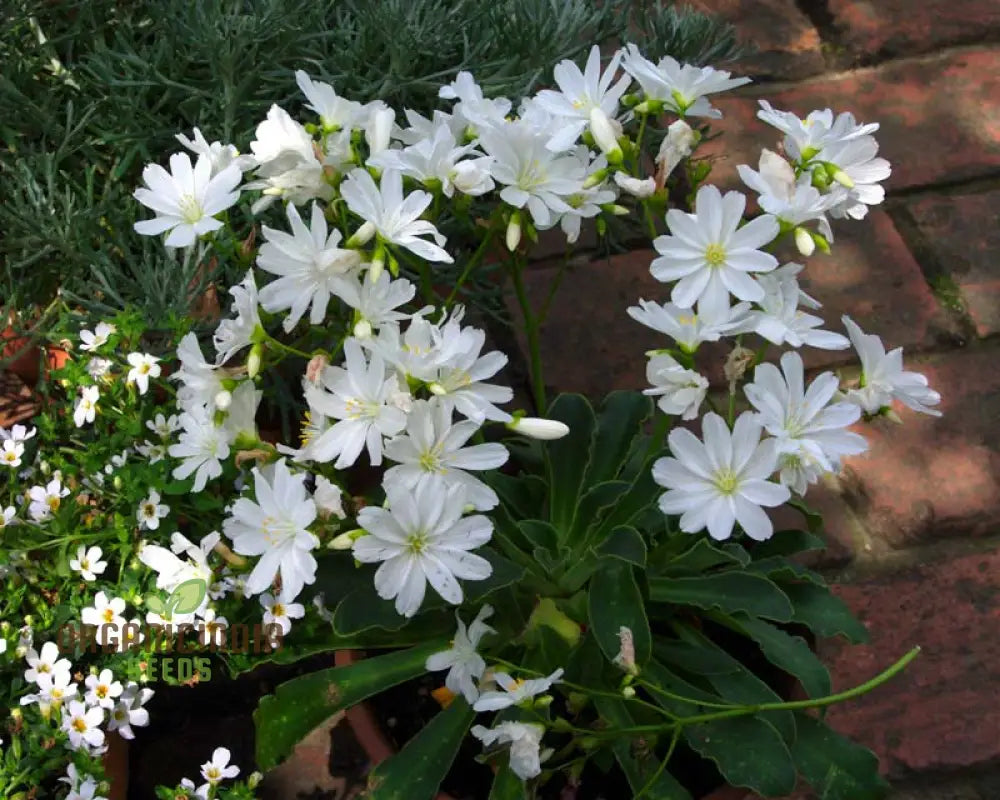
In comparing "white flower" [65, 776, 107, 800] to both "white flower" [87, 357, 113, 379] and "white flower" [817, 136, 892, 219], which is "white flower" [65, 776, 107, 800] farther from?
"white flower" [817, 136, 892, 219]

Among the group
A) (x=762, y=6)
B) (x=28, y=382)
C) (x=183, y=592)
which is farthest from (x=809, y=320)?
(x=762, y=6)

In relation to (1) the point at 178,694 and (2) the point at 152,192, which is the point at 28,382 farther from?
(2) the point at 152,192

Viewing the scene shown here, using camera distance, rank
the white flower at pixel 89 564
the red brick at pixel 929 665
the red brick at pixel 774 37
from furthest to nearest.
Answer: the red brick at pixel 774 37, the red brick at pixel 929 665, the white flower at pixel 89 564

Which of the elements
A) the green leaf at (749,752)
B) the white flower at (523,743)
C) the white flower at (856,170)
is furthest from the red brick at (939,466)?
the white flower at (523,743)

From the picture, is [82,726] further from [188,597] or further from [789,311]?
[789,311]

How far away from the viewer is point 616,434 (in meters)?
1.36

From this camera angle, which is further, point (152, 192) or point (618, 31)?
point (618, 31)

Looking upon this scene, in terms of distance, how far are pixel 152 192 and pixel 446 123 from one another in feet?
0.99

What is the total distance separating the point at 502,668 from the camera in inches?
44.1

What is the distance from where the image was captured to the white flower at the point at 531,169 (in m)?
1.01

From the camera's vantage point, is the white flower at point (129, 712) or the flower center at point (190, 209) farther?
the white flower at point (129, 712)

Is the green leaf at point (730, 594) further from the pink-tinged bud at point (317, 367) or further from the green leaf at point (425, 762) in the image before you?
the pink-tinged bud at point (317, 367)

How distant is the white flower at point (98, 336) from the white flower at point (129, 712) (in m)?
0.45

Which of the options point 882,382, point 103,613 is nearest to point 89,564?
point 103,613
